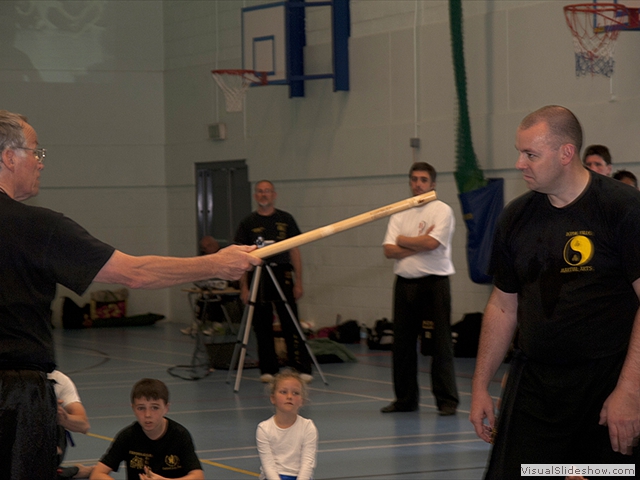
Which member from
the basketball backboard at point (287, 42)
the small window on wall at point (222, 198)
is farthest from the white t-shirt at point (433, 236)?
the small window on wall at point (222, 198)

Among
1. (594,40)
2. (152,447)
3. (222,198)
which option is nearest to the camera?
(152,447)

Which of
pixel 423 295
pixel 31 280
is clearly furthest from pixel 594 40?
pixel 31 280

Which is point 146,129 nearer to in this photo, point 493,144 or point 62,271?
point 493,144

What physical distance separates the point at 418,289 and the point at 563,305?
4.51m

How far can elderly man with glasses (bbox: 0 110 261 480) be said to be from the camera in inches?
128

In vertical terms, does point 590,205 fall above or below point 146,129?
below

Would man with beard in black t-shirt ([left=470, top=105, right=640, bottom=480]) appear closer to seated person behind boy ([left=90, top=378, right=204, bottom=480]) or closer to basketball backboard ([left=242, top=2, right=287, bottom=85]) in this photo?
seated person behind boy ([left=90, top=378, right=204, bottom=480])

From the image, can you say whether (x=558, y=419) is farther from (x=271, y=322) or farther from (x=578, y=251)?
(x=271, y=322)

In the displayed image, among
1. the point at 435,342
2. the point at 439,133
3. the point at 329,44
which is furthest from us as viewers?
the point at 329,44

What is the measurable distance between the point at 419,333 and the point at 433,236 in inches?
34.9

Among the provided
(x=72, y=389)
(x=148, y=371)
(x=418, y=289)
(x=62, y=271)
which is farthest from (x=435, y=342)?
(x=62, y=271)

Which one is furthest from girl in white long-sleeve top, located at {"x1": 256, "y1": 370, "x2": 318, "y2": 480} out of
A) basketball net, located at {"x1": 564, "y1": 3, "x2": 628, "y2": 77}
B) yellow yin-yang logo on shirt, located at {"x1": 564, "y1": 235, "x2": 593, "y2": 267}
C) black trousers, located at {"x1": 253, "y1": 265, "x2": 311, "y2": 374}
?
basketball net, located at {"x1": 564, "y1": 3, "x2": 628, "y2": 77}

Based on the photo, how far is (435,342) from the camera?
814 centimetres

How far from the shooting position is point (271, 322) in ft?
31.9
